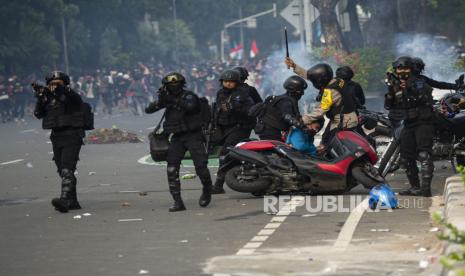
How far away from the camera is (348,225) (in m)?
13.0

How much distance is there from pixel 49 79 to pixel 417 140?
13.8 ft

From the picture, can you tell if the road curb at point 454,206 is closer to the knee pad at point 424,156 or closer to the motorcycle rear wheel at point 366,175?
the knee pad at point 424,156

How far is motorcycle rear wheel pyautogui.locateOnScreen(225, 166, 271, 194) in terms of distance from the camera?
1576 centimetres

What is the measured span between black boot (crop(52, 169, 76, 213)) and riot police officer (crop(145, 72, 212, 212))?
3.85 ft

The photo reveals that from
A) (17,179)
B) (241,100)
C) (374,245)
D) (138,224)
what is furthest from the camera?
(17,179)

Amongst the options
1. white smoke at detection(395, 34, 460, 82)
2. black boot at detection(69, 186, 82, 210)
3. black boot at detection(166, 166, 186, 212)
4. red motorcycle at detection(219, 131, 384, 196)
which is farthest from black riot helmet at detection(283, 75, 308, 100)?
white smoke at detection(395, 34, 460, 82)

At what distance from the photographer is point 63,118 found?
15.5m

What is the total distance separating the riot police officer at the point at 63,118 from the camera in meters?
15.5

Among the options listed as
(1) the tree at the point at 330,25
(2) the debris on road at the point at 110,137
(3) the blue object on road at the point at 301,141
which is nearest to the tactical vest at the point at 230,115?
(3) the blue object on road at the point at 301,141

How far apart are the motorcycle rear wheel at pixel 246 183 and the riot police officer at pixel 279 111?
2.69ft

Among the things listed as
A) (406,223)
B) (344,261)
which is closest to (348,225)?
(406,223)

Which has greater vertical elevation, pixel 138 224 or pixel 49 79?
pixel 49 79

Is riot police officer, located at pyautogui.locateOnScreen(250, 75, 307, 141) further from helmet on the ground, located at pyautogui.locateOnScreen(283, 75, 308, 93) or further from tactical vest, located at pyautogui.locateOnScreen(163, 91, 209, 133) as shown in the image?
tactical vest, located at pyautogui.locateOnScreen(163, 91, 209, 133)

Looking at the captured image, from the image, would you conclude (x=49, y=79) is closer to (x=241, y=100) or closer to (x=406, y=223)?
(x=241, y=100)
